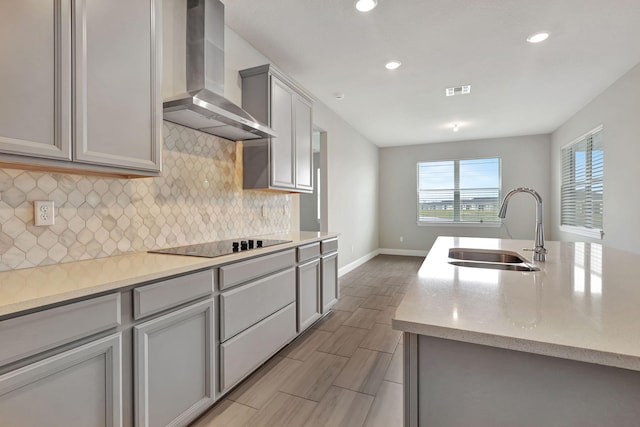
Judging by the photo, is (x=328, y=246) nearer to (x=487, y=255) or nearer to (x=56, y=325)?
(x=487, y=255)

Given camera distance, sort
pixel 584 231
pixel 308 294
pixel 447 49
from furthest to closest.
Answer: pixel 584 231 → pixel 447 49 → pixel 308 294

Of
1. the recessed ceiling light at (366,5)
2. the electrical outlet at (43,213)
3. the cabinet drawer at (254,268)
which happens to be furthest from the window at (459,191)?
the electrical outlet at (43,213)

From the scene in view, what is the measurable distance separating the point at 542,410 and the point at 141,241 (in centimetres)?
211

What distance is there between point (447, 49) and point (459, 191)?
15.3 feet

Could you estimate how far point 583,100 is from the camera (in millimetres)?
4312

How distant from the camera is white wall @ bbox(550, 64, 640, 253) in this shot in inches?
129

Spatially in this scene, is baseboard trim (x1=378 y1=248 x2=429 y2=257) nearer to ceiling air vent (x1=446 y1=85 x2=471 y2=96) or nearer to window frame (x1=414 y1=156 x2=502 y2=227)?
window frame (x1=414 y1=156 x2=502 y2=227)

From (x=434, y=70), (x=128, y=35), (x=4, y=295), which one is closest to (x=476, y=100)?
(x=434, y=70)

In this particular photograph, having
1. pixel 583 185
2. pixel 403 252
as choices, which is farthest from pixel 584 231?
pixel 403 252

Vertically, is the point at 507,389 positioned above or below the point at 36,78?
below

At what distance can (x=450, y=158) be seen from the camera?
710cm

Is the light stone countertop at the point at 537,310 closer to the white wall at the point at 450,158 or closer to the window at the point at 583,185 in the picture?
the window at the point at 583,185

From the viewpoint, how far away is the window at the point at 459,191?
6781 millimetres

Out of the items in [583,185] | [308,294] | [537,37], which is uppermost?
[537,37]
